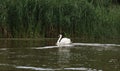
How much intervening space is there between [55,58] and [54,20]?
10.4 meters

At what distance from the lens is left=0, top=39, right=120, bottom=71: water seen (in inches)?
645

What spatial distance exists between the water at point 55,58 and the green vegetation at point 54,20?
2.90 metres

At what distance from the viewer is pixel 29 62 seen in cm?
1772

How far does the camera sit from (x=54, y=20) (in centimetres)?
2931

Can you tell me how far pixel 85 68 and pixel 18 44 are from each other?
953 centimetres

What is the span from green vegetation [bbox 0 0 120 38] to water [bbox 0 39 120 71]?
2.90 meters

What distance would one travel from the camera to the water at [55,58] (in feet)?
53.8

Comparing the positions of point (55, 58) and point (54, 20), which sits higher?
point (54, 20)

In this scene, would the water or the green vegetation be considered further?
the green vegetation

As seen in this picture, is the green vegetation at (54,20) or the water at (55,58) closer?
the water at (55,58)

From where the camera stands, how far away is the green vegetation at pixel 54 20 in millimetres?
28641

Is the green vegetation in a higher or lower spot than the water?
higher

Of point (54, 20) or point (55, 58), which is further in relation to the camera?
point (54, 20)

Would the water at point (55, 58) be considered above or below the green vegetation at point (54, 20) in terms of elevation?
below
